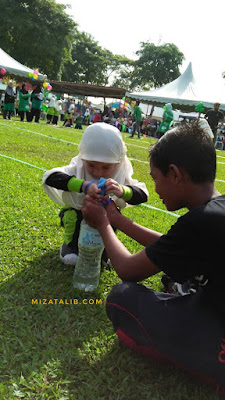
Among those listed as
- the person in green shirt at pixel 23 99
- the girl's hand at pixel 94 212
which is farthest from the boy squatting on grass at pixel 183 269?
the person in green shirt at pixel 23 99

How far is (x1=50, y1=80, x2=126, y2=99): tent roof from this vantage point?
99.4 feet

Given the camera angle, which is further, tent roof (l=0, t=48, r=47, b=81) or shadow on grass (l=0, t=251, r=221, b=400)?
tent roof (l=0, t=48, r=47, b=81)

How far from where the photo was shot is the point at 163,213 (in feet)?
12.8

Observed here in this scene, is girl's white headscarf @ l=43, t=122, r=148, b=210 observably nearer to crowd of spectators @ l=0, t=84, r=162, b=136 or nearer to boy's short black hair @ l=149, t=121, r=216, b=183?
boy's short black hair @ l=149, t=121, r=216, b=183

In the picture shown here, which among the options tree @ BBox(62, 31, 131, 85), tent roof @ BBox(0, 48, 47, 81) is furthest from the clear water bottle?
tree @ BBox(62, 31, 131, 85)

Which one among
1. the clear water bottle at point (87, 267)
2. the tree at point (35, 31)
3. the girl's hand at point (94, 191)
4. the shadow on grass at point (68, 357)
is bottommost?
the shadow on grass at point (68, 357)

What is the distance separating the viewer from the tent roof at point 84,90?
30.3 metres

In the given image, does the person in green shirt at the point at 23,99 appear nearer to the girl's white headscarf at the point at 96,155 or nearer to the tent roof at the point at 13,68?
the tent roof at the point at 13,68

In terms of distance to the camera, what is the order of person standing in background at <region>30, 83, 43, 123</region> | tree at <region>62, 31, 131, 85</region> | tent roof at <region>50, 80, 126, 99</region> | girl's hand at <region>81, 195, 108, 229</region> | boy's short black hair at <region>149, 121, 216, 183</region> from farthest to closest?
tree at <region>62, 31, 131, 85</region> → tent roof at <region>50, 80, 126, 99</region> → person standing in background at <region>30, 83, 43, 123</region> → girl's hand at <region>81, 195, 108, 229</region> → boy's short black hair at <region>149, 121, 216, 183</region>

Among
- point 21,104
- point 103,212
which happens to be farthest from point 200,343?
point 21,104

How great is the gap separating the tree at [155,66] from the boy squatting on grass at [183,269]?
60.4 meters

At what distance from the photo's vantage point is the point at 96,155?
2133 millimetres

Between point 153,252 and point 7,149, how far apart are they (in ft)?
17.7

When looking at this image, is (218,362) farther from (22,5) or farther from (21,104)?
(22,5)
